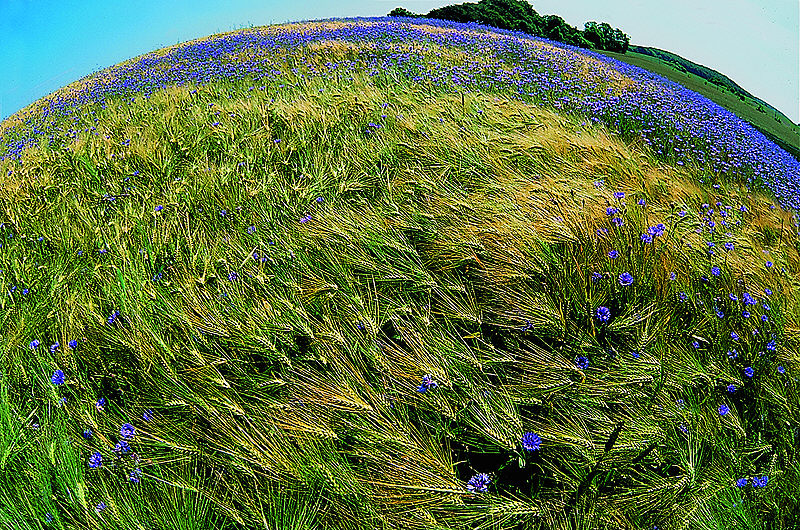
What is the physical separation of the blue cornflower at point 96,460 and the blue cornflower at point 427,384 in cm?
101

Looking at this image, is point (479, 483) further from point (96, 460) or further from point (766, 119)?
point (766, 119)

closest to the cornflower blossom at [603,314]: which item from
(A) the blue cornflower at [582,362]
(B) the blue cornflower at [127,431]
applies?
(A) the blue cornflower at [582,362]

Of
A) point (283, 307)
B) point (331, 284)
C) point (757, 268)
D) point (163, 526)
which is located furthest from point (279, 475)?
point (757, 268)

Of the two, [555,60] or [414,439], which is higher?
[555,60]

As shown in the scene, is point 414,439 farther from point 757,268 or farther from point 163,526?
point 757,268

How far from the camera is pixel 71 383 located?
1731mm

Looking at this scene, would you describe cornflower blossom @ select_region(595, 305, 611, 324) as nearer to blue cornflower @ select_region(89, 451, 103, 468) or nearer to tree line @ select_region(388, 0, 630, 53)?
blue cornflower @ select_region(89, 451, 103, 468)

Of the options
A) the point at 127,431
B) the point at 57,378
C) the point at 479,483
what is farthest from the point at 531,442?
the point at 57,378

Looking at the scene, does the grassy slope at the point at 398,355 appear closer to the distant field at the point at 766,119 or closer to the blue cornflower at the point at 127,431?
the blue cornflower at the point at 127,431

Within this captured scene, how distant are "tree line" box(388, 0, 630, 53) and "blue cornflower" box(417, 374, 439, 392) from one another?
55.7ft

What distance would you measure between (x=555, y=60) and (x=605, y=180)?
5504mm

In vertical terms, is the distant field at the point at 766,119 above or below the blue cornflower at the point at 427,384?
above

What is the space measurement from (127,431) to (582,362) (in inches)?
61.0

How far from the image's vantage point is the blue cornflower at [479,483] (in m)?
1.41
